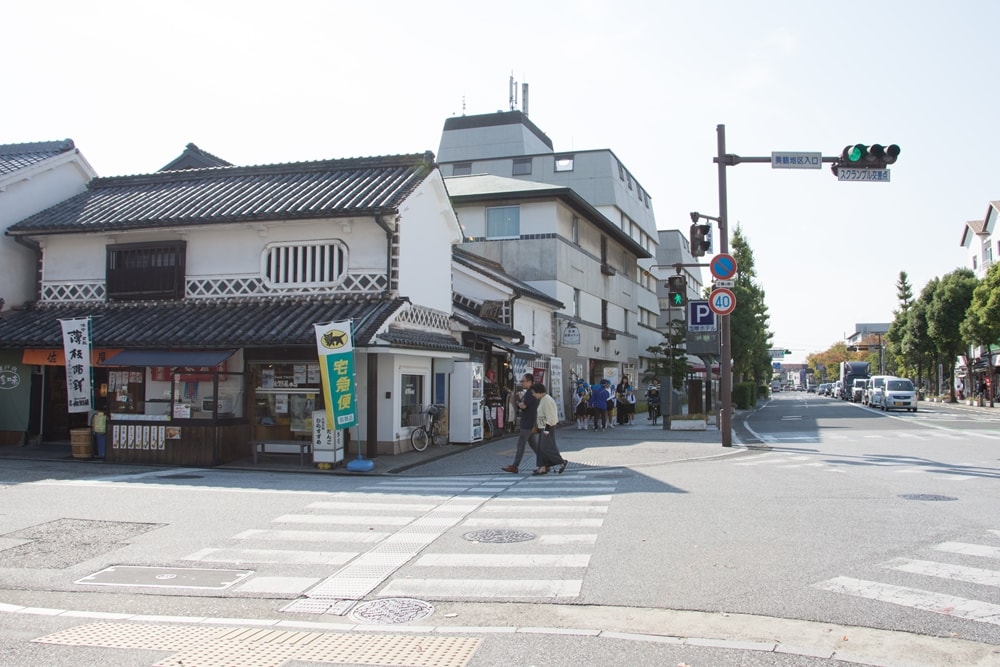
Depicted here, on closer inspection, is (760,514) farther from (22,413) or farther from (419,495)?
(22,413)

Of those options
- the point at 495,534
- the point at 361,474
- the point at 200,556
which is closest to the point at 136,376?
the point at 361,474

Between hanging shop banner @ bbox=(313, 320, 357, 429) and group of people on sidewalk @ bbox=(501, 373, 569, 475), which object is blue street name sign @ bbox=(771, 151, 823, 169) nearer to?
group of people on sidewalk @ bbox=(501, 373, 569, 475)

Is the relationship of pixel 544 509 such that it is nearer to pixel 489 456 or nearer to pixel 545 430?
pixel 545 430

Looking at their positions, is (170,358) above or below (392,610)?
above

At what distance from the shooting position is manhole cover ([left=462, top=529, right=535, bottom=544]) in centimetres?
847

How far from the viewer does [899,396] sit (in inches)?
1613

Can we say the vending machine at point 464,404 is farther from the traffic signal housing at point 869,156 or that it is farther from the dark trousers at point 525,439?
the traffic signal housing at point 869,156

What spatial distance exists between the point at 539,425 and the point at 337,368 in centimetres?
406

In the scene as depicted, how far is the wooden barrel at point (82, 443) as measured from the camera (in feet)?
53.7

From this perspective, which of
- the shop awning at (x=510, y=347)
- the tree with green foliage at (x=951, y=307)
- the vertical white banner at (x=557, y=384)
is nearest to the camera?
the shop awning at (x=510, y=347)

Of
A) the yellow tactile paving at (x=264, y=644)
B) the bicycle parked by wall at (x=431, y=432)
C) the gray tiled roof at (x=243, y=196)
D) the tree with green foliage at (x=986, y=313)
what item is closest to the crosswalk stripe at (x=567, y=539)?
the yellow tactile paving at (x=264, y=644)

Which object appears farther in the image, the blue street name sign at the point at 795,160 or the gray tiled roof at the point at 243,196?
the gray tiled roof at the point at 243,196

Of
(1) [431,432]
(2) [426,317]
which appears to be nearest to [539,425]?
(1) [431,432]

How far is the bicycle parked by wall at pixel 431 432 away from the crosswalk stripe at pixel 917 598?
12319mm
